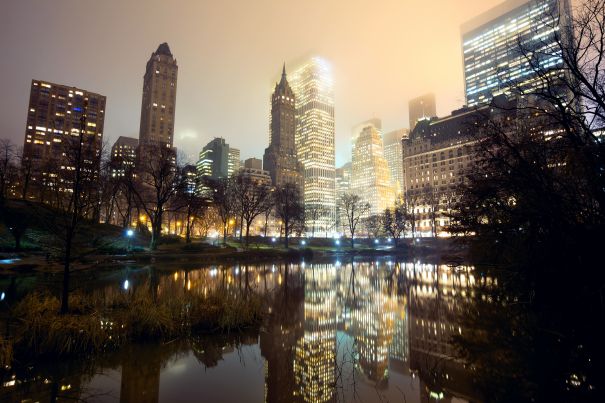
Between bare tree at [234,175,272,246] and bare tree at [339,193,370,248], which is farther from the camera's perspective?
bare tree at [339,193,370,248]

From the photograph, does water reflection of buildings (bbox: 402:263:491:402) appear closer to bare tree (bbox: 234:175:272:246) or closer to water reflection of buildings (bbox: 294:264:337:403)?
water reflection of buildings (bbox: 294:264:337:403)

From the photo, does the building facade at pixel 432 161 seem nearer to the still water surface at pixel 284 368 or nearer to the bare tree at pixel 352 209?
the bare tree at pixel 352 209

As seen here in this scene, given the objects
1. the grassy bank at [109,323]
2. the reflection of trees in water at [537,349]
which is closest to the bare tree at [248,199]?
the grassy bank at [109,323]

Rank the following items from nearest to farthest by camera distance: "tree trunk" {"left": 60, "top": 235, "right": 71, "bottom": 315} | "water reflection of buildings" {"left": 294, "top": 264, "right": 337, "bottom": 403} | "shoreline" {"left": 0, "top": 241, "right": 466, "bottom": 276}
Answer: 1. "water reflection of buildings" {"left": 294, "top": 264, "right": 337, "bottom": 403}
2. "tree trunk" {"left": 60, "top": 235, "right": 71, "bottom": 315}
3. "shoreline" {"left": 0, "top": 241, "right": 466, "bottom": 276}

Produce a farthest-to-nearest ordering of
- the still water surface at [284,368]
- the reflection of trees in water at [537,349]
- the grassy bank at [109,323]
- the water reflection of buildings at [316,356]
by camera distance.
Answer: the grassy bank at [109,323], the water reflection of buildings at [316,356], the reflection of trees in water at [537,349], the still water surface at [284,368]

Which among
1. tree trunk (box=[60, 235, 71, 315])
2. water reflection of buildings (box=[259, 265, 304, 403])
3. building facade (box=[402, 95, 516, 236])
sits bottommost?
water reflection of buildings (box=[259, 265, 304, 403])

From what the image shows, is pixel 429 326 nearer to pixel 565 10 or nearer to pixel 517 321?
pixel 517 321

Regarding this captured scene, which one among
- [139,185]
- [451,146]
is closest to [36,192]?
[139,185]

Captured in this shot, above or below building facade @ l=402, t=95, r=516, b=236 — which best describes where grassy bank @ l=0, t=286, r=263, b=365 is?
below

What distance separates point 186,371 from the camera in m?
7.18

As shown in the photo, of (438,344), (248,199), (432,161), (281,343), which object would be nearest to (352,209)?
(248,199)

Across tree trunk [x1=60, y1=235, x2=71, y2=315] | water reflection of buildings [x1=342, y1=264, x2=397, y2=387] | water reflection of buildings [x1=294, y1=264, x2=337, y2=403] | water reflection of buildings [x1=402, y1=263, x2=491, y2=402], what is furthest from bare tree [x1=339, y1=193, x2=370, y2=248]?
tree trunk [x1=60, y1=235, x2=71, y2=315]

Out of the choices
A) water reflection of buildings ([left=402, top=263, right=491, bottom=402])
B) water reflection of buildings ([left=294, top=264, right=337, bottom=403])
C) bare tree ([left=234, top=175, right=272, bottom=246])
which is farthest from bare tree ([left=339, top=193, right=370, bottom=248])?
water reflection of buildings ([left=294, top=264, right=337, bottom=403])

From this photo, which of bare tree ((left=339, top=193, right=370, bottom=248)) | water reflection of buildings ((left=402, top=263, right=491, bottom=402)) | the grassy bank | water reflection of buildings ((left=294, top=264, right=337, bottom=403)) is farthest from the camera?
bare tree ((left=339, top=193, right=370, bottom=248))
